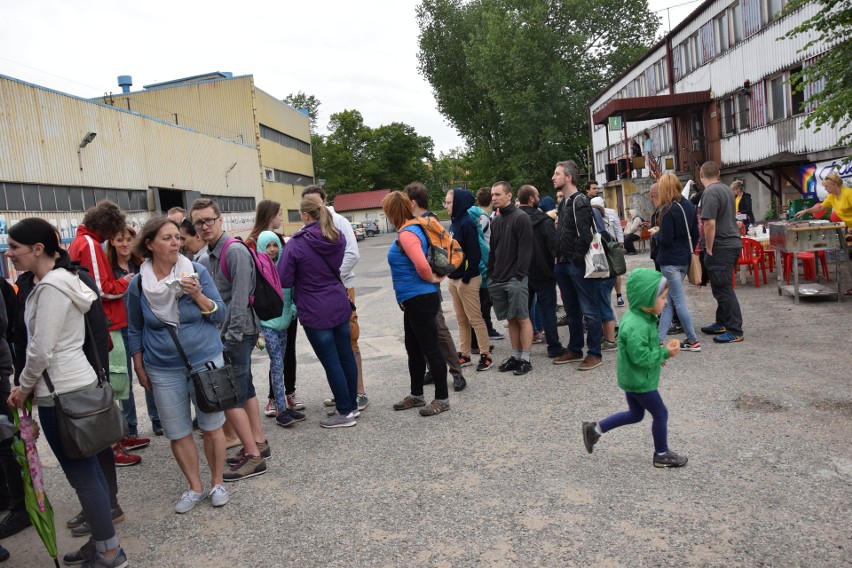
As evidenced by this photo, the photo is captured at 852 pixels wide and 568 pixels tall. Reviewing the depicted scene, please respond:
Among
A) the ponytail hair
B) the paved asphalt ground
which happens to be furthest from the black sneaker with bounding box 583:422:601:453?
the ponytail hair

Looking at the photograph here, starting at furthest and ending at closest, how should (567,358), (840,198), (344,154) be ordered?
(344,154)
(840,198)
(567,358)

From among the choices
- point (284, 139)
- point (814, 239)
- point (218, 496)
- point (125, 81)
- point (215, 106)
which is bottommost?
point (218, 496)

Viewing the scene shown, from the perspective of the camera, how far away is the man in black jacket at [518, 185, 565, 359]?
7.54 m

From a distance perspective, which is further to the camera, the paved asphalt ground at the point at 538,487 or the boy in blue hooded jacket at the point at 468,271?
the boy in blue hooded jacket at the point at 468,271

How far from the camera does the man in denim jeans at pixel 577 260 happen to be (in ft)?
22.9

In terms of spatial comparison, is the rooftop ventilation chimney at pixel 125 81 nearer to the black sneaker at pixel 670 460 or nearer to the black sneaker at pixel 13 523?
the black sneaker at pixel 13 523

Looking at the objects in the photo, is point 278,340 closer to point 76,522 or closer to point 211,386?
point 211,386

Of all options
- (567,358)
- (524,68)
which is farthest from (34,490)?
(524,68)

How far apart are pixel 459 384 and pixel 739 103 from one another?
22.6 metres

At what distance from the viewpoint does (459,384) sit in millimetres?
6445

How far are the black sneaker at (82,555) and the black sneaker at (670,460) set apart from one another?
3370mm

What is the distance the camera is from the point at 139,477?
4.96 m

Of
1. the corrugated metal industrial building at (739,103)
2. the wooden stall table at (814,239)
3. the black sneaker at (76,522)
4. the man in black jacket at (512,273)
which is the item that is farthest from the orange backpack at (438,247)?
the corrugated metal industrial building at (739,103)

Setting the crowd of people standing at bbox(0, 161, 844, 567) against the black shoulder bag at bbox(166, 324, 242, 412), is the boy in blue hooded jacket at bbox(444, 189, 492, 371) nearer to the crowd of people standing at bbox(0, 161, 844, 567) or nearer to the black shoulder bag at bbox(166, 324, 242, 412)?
the crowd of people standing at bbox(0, 161, 844, 567)
